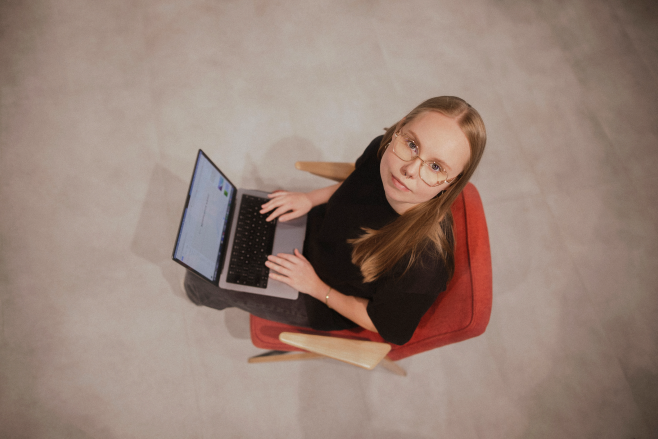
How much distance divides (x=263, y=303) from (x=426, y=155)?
77cm

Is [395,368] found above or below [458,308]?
below

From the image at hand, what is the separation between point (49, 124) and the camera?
183 cm

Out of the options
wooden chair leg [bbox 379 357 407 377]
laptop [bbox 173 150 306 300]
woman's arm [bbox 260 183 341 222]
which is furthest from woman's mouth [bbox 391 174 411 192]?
wooden chair leg [bbox 379 357 407 377]

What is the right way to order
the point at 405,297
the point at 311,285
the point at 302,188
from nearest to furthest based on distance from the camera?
the point at 405,297 < the point at 311,285 < the point at 302,188

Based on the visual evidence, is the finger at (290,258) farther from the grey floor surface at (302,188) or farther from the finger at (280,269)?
the grey floor surface at (302,188)

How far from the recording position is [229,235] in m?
1.24

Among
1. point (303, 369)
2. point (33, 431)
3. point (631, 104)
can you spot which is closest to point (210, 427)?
point (303, 369)

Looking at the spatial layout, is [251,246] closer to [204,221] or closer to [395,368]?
[204,221]

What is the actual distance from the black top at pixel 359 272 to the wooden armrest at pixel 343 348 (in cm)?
7

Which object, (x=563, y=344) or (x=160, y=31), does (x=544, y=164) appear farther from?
(x=160, y=31)

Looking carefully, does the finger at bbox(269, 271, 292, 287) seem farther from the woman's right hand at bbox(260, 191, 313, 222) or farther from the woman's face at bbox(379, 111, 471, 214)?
the woman's face at bbox(379, 111, 471, 214)

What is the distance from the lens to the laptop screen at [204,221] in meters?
1.02

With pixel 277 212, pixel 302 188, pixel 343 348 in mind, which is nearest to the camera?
pixel 343 348

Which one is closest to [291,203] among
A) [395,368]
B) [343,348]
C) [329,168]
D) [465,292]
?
[329,168]
